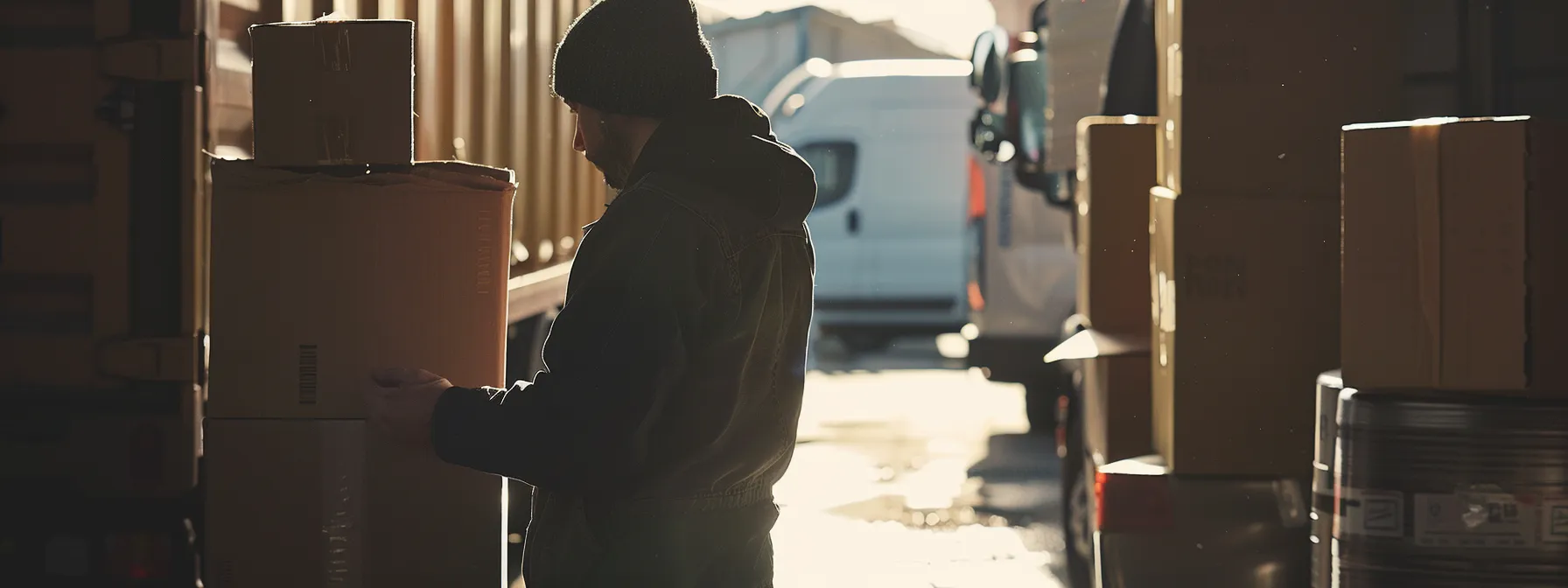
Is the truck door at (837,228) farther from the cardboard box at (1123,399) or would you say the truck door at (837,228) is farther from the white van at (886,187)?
the cardboard box at (1123,399)

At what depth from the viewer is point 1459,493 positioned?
338 centimetres

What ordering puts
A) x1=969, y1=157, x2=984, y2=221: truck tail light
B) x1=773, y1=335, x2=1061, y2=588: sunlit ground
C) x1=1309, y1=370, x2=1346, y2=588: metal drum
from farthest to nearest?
x1=969, y1=157, x2=984, y2=221: truck tail light < x1=773, y1=335, x2=1061, y2=588: sunlit ground < x1=1309, y1=370, x2=1346, y2=588: metal drum

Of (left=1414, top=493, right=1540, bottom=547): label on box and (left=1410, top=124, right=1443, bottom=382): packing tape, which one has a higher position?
(left=1410, top=124, right=1443, bottom=382): packing tape

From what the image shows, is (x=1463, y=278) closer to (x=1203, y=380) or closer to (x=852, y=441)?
(x=1203, y=380)

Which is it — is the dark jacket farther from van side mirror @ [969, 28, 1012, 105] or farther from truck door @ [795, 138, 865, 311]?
truck door @ [795, 138, 865, 311]

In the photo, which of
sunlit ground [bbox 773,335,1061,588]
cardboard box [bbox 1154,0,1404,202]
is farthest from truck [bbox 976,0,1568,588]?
sunlit ground [bbox 773,335,1061,588]

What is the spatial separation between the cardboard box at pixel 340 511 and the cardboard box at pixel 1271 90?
1784mm

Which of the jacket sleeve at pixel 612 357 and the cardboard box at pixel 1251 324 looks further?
the cardboard box at pixel 1251 324

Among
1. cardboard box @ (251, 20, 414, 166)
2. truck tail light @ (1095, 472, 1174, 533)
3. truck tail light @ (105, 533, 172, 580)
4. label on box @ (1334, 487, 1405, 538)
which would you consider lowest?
truck tail light @ (105, 533, 172, 580)

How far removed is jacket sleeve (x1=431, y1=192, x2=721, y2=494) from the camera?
8.38 feet

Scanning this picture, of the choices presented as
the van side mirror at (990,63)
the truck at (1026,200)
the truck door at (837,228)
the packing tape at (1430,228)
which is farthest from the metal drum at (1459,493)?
the truck door at (837,228)

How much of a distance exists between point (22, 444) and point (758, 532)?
2147 mm

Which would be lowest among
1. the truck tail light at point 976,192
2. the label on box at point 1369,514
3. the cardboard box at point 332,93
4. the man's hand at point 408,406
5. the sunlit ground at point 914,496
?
the sunlit ground at point 914,496

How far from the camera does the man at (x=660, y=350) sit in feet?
8.44
